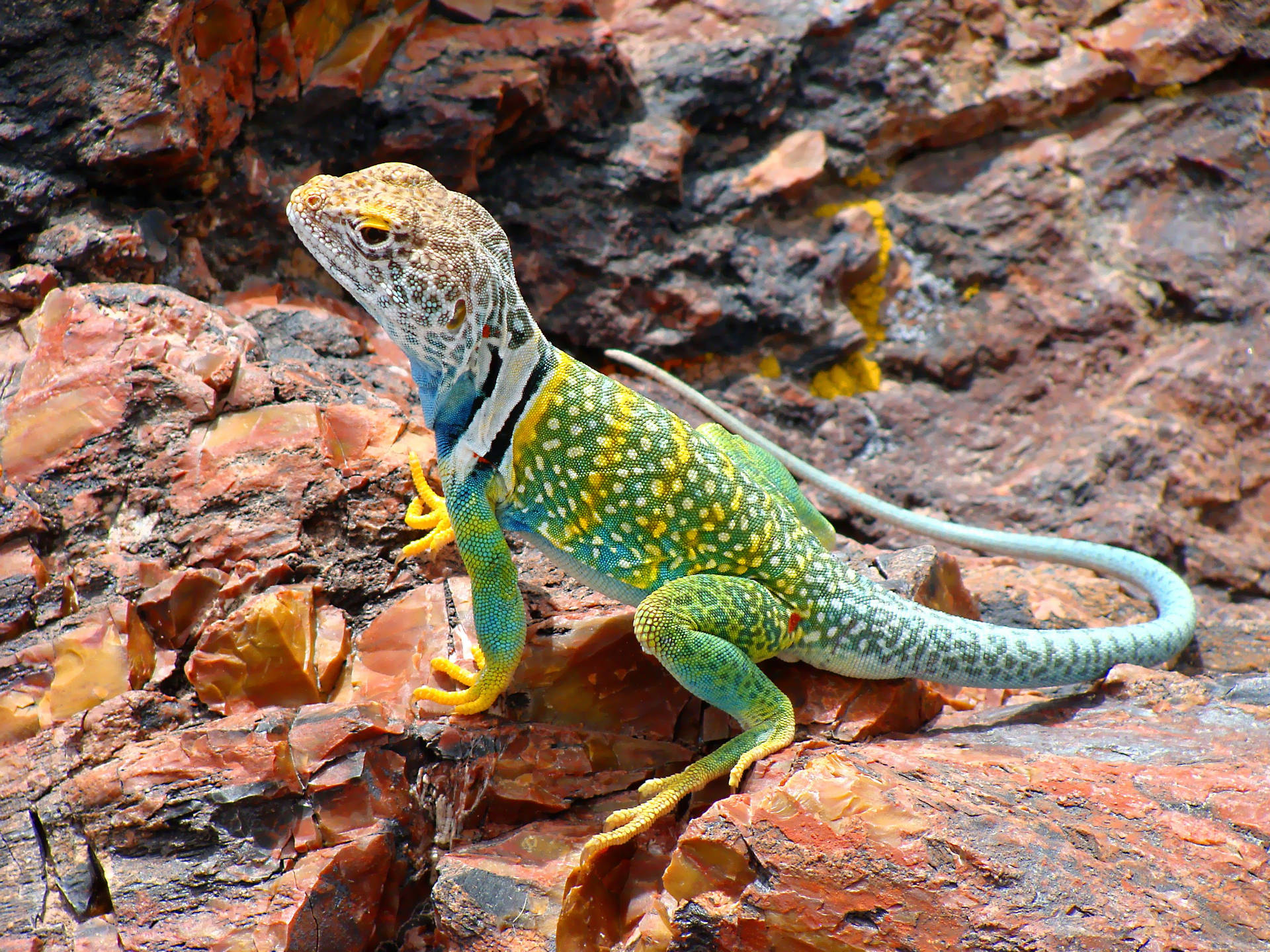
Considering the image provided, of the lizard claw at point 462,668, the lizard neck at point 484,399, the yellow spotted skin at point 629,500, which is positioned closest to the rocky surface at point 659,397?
the lizard claw at point 462,668

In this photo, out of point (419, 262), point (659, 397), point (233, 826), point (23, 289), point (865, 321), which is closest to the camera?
point (233, 826)

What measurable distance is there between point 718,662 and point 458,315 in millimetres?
1684

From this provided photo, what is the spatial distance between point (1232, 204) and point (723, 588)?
5772 millimetres

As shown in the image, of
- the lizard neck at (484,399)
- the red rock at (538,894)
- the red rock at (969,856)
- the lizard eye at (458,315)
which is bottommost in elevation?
the red rock at (538,894)

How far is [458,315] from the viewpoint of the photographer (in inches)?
143

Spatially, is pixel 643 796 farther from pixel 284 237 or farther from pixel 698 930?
pixel 284 237

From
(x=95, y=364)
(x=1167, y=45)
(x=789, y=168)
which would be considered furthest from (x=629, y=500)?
(x=1167, y=45)

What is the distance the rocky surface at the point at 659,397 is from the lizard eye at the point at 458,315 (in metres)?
1.16

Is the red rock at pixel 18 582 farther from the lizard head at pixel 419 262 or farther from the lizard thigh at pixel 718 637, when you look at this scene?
the lizard thigh at pixel 718 637

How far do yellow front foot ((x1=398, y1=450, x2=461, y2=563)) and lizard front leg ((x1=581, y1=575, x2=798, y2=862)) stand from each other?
1.19 m

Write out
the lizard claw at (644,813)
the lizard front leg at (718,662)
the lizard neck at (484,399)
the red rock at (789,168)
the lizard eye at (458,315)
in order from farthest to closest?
the red rock at (789,168)
the lizard neck at (484,399)
the lizard eye at (458,315)
the lizard front leg at (718,662)
the lizard claw at (644,813)

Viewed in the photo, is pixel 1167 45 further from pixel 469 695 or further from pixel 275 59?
pixel 469 695

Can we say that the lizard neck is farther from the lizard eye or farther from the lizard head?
the lizard eye

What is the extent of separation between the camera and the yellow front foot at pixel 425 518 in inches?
169
